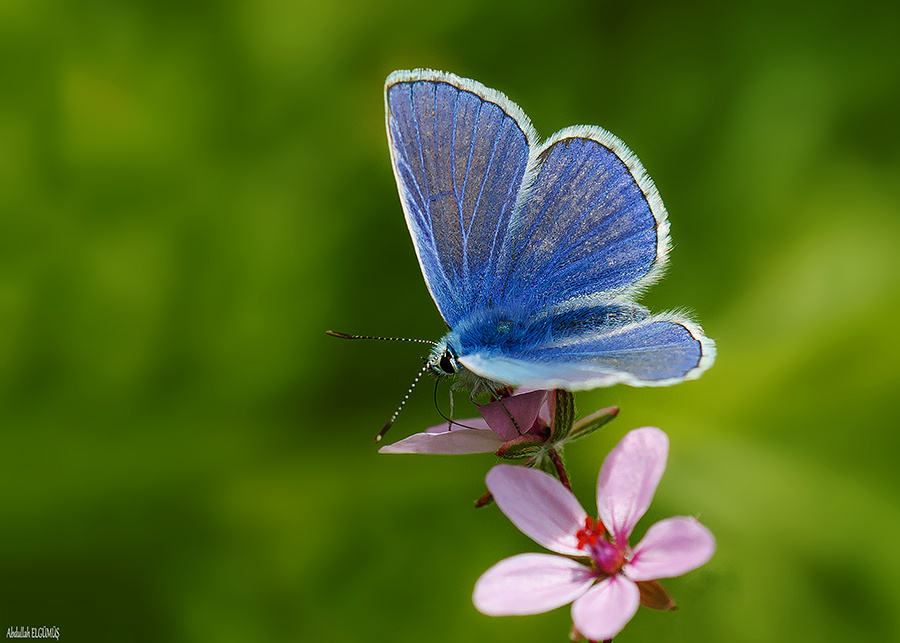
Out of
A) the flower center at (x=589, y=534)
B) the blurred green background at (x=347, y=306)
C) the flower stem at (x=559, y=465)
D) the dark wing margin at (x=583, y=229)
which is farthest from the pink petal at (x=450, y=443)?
the blurred green background at (x=347, y=306)

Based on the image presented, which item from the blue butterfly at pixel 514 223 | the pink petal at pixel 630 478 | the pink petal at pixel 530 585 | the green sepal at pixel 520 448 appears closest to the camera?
the pink petal at pixel 530 585

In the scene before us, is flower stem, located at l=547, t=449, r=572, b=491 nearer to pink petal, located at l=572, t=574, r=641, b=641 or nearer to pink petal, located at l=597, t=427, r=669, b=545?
pink petal, located at l=597, t=427, r=669, b=545

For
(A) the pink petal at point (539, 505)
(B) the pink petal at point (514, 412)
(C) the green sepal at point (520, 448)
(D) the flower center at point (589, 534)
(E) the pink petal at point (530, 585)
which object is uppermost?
(B) the pink petal at point (514, 412)

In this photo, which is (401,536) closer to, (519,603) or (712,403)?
(712,403)

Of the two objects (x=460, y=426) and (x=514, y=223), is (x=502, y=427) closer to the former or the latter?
(x=460, y=426)

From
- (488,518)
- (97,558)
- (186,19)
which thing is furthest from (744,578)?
(186,19)

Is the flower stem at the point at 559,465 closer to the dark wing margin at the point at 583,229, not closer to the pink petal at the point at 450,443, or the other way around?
the pink petal at the point at 450,443

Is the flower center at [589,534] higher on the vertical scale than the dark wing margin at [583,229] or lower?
lower

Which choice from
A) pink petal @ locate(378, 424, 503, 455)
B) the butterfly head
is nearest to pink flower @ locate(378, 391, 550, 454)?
pink petal @ locate(378, 424, 503, 455)
